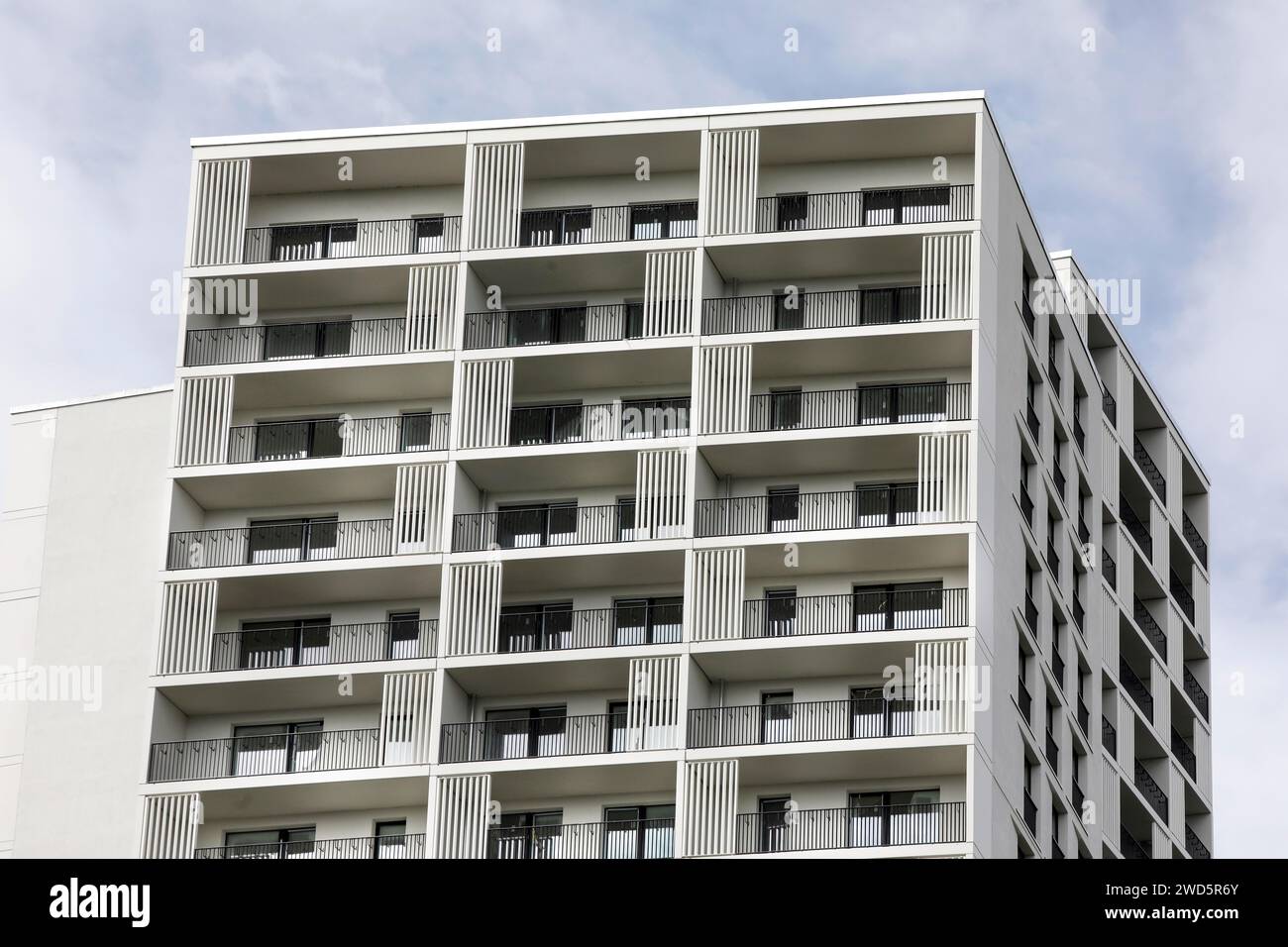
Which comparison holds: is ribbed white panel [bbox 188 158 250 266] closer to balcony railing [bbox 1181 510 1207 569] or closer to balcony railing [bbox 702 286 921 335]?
balcony railing [bbox 702 286 921 335]

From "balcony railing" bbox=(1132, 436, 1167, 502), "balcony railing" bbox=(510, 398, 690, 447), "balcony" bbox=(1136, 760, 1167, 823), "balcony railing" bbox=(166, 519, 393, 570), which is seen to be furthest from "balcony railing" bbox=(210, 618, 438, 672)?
"balcony railing" bbox=(1132, 436, 1167, 502)

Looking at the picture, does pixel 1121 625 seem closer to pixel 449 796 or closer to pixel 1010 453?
pixel 1010 453

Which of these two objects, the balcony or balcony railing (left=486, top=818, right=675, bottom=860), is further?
the balcony

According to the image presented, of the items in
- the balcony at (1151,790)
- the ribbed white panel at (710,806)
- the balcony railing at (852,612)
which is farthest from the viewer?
the balcony at (1151,790)

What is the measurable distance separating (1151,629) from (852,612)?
71.5ft

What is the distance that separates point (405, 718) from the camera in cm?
5959

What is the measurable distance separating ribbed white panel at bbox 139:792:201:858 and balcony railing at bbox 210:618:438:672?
134 inches

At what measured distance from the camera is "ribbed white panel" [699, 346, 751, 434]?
200 feet

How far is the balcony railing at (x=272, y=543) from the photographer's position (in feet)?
204

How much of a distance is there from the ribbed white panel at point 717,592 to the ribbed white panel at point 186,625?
11.9 meters

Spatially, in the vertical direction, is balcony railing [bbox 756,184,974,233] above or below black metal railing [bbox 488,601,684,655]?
above

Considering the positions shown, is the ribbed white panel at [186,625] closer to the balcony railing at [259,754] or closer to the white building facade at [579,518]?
the white building facade at [579,518]

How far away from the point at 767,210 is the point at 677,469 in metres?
7.49

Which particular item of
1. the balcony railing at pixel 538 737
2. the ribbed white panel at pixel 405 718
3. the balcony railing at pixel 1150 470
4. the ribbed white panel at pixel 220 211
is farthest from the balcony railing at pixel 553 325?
the balcony railing at pixel 1150 470
